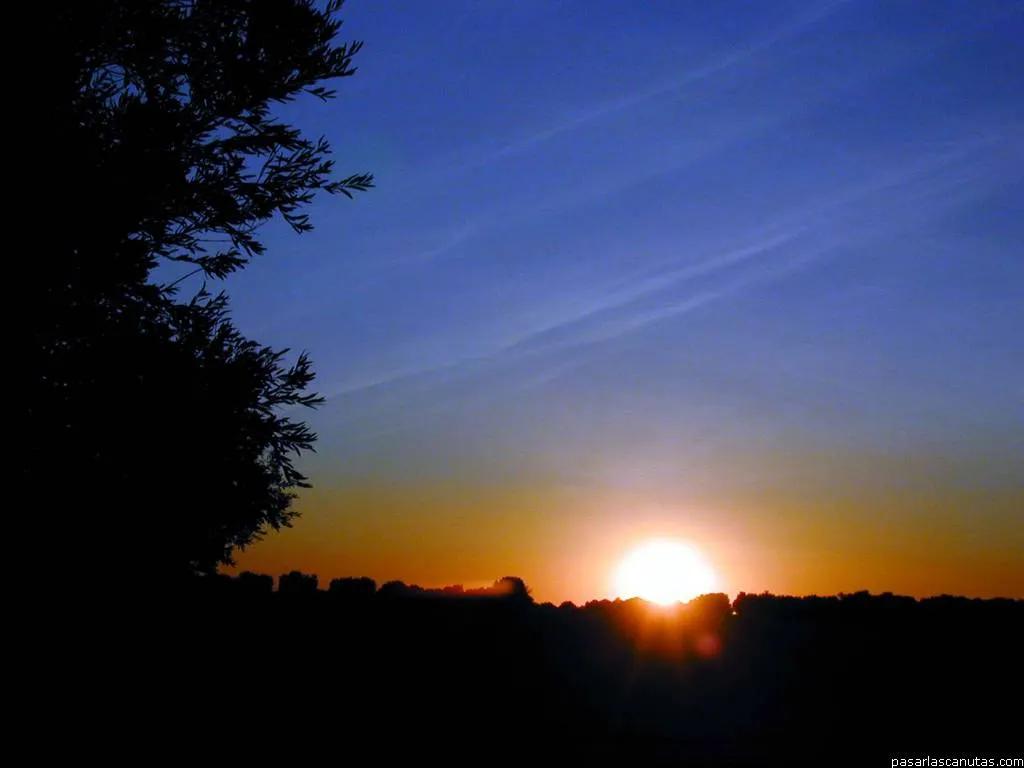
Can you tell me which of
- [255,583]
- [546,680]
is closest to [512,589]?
[546,680]

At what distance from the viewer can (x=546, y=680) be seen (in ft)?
38.4

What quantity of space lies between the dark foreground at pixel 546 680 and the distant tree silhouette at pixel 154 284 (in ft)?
4.98

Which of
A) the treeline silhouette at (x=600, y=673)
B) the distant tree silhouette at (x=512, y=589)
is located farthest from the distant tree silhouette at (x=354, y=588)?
the distant tree silhouette at (x=512, y=589)

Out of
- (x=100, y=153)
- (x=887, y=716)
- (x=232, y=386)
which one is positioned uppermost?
(x=100, y=153)

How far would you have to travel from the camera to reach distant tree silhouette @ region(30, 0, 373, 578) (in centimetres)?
1073

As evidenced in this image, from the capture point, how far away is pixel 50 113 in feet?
35.6

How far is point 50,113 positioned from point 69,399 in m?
3.46

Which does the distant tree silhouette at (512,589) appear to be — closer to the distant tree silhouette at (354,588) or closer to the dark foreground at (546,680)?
the dark foreground at (546,680)

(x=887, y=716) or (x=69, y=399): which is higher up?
(x=69, y=399)

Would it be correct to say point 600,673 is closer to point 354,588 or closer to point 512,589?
point 512,589

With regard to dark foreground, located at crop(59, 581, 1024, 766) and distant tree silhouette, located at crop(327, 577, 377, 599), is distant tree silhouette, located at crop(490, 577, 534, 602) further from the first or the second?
distant tree silhouette, located at crop(327, 577, 377, 599)

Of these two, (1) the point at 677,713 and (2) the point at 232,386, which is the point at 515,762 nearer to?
(1) the point at 677,713

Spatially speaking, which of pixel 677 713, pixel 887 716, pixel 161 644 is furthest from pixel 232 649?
pixel 887 716

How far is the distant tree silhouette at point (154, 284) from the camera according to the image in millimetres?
10734
